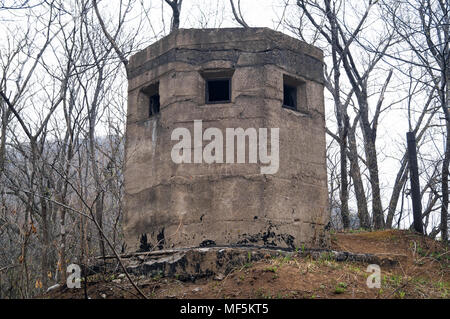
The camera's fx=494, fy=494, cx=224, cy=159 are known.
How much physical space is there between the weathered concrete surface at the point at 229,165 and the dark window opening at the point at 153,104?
158 millimetres

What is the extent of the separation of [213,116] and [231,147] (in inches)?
16.4

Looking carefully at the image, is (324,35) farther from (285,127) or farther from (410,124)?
(285,127)

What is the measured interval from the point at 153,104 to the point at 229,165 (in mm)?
1501

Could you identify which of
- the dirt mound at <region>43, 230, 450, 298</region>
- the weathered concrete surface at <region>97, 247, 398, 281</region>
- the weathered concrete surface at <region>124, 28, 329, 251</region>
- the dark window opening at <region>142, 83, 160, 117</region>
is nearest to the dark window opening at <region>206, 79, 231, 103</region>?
the weathered concrete surface at <region>124, 28, 329, 251</region>

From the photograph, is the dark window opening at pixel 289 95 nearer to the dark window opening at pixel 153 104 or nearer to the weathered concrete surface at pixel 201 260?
the dark window opening at pixel 153 104

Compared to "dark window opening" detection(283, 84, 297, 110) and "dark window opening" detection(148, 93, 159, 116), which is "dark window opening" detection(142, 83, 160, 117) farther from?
"dark window opening" detection(283, 84, 297, 110)

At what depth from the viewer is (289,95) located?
6004 millimetres

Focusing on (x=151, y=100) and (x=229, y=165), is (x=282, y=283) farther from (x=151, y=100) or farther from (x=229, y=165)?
(x=151, y=100)

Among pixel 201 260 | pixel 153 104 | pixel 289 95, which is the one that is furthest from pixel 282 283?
pixel 153 104

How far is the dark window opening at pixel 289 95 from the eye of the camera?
234 inches

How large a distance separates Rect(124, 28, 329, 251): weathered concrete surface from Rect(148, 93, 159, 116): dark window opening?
0.16 meters

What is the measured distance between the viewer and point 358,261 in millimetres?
5293

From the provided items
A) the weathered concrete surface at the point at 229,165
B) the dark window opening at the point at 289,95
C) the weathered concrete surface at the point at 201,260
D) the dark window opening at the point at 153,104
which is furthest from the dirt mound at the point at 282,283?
the dark window opening at the point at 153,104

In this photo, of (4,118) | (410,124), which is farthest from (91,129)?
(410,124)
